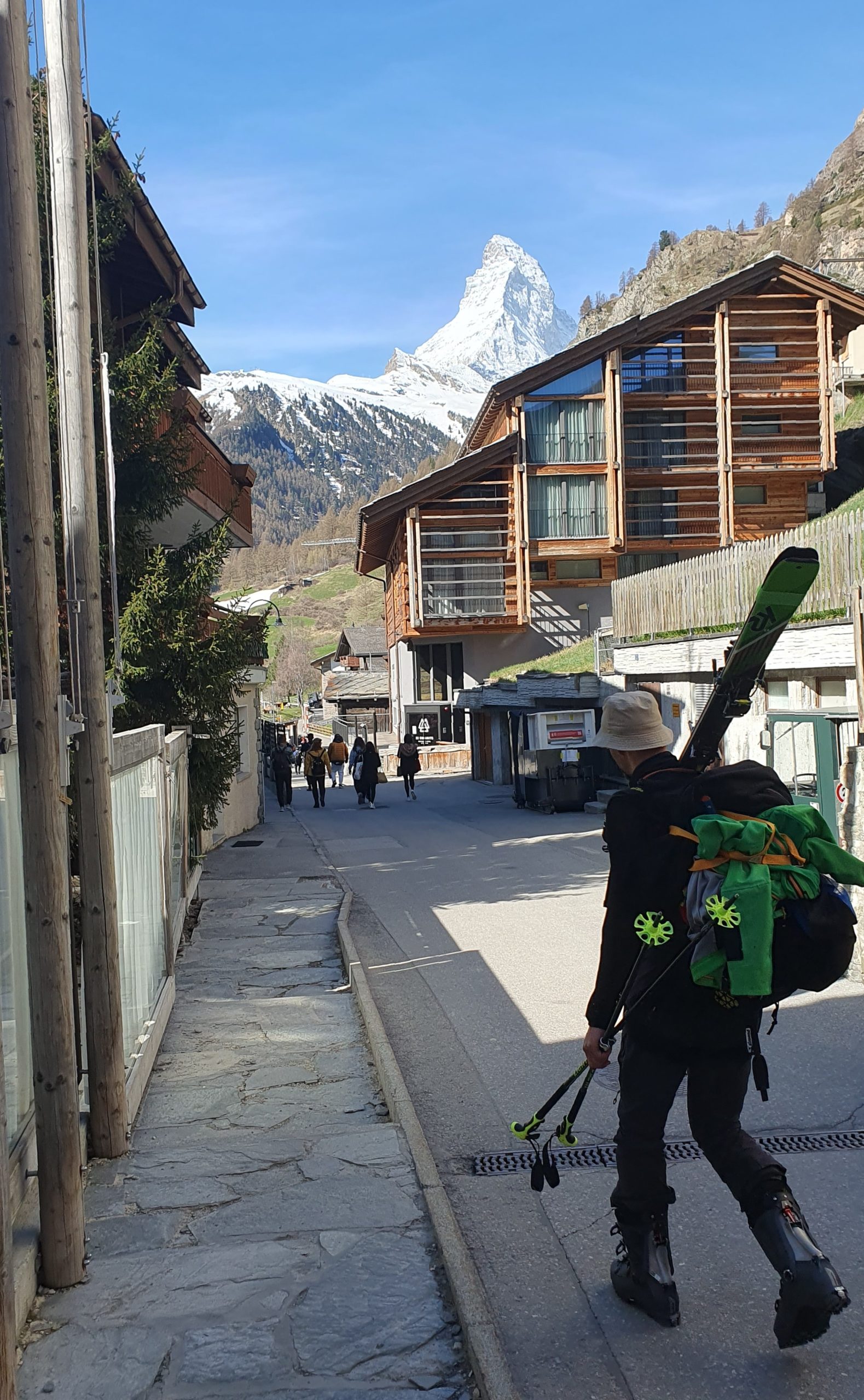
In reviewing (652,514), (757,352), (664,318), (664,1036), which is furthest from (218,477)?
(757,352)

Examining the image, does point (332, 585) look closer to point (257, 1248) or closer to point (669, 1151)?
point (669, 1151)

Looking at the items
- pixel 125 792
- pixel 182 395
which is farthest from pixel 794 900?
pixel 182 395

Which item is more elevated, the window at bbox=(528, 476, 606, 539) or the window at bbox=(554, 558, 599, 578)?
the window at bbox=(528, 476, 606, 539)

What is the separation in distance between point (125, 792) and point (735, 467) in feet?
121

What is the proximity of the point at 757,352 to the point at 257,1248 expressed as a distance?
4071 centimetres

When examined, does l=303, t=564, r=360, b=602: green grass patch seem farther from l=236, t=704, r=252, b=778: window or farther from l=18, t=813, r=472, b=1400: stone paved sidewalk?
l=18, t=813, r=472, b=1400: stone paved sidewalk

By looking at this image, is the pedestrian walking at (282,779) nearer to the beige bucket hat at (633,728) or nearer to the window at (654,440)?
the window at (654,440)

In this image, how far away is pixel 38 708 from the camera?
4.03 meters

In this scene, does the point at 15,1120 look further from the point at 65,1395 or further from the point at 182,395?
the point at 182,395

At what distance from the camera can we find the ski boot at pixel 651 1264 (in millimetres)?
3627

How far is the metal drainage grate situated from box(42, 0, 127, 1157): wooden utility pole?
66.1 inches

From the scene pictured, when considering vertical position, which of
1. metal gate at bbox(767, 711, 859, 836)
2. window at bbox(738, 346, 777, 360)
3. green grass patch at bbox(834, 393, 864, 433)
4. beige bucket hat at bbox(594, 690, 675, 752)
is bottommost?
metal gate at bbox(767, 711, 859, 836)

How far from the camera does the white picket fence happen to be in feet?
46.8

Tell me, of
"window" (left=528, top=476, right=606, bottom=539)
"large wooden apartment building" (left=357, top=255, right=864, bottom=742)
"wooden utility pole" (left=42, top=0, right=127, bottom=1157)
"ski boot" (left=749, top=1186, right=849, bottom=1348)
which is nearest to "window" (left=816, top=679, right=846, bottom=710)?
"wooden utility pole" (left=42, top=0, right=127, bottom=1157)
